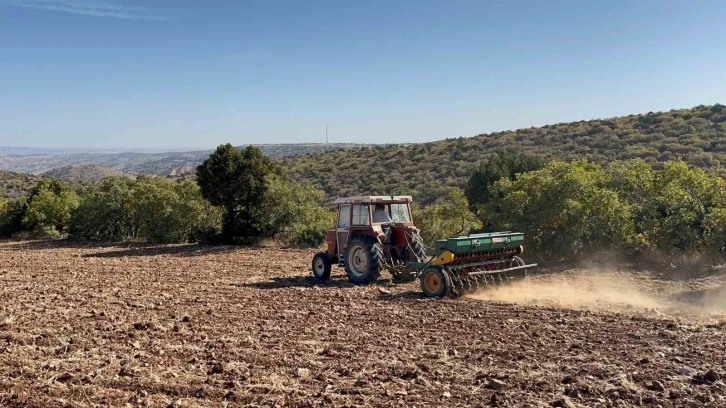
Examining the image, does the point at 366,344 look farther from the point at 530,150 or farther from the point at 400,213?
the point at 530,150

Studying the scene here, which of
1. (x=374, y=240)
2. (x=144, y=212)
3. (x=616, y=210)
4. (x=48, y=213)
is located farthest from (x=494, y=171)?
(x=48, y=213)

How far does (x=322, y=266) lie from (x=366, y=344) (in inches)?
237

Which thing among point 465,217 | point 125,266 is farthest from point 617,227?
point 125,266

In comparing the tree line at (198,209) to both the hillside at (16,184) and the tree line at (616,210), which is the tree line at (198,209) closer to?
the tree line at (616,210)

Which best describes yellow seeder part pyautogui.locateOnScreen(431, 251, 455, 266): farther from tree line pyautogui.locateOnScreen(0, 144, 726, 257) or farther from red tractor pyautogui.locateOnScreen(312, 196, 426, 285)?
tree line pyautogui.locateOnScreen(0, 144, 726, 257)

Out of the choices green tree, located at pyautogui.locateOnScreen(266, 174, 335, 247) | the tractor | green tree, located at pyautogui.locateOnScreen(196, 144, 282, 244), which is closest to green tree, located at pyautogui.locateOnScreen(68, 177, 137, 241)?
green tree, located at pyautogui.locateOnScreen(196, 144, 282, 244)

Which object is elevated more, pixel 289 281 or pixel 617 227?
pixel 617 227

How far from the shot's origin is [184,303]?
10367 millimetres

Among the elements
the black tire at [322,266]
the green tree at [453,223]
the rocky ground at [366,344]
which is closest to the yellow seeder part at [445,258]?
the rocky ground at [366,344]

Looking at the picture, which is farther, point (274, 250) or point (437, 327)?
point (274, 250)

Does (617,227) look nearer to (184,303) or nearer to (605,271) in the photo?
(605,271)

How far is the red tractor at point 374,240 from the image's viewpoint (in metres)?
11.9

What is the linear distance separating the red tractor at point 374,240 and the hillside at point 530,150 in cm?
2219

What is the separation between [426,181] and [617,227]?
25774 mm
